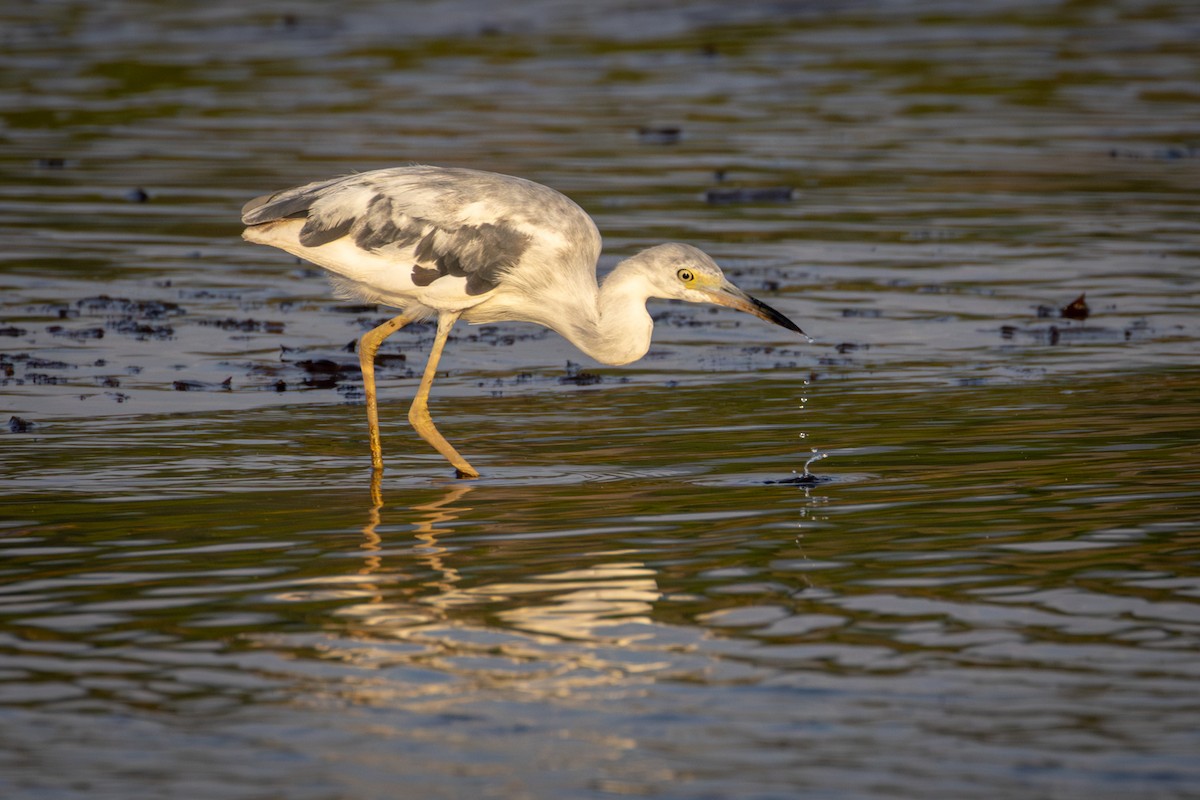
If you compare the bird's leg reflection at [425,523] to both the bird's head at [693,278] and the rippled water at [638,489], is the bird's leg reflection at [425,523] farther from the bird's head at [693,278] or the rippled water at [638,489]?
the bird's head at [693,278]

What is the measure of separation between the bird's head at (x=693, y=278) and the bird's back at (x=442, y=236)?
42cm

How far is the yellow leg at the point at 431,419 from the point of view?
9266mm

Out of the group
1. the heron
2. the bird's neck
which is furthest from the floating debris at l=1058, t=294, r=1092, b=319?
the bird's neck

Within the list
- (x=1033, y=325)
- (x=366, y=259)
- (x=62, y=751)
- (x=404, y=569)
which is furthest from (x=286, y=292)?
(x=62, y=751)

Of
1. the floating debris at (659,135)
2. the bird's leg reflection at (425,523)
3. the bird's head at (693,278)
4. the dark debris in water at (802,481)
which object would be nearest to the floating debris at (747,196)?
the floating debris at (659,135)

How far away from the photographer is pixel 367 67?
26.5 meters

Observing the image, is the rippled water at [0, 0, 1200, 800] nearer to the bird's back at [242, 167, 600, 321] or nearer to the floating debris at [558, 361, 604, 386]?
the floating debris at [558, 361, 604, 386]

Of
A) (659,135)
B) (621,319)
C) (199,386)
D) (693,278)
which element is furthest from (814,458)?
(659,135)

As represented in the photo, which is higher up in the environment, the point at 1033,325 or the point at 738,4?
the point at 738,4

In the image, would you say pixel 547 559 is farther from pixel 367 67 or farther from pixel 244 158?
pixel 367 67

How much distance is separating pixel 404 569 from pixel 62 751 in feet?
6.88

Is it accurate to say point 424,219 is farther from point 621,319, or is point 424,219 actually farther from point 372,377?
point 621,319

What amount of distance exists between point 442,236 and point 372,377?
815 millimetres

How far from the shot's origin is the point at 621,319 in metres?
9.80
